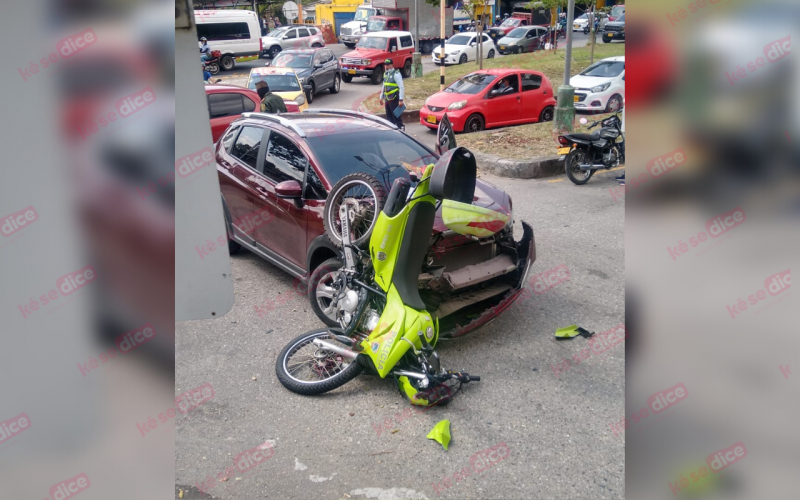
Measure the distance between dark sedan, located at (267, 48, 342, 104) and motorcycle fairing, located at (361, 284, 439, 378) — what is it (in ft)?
58.7

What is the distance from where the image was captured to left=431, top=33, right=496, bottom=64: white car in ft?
104

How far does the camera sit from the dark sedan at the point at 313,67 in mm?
21552

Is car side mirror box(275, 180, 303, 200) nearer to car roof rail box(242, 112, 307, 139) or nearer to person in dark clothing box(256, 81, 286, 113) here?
car roof rail box(242, 112, 307, 139)

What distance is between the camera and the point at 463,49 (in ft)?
104

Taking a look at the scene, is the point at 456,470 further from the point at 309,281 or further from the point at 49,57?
the point at 49,57

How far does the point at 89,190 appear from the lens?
1298 millimetres

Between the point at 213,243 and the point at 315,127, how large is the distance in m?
5.32

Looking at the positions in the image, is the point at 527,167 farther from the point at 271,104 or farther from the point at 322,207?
the point at 322,207

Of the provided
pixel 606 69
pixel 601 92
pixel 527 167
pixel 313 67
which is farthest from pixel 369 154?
pixel 313 67

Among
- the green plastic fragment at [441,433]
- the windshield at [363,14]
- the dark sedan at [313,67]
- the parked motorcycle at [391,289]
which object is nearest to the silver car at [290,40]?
the windshield at [363,14]

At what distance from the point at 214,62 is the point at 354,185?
2833 centimetres

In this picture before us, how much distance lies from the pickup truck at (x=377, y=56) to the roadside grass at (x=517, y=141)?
12.6 metres

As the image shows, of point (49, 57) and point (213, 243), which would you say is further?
point (213, 243)

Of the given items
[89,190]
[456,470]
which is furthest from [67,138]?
[456,470]
